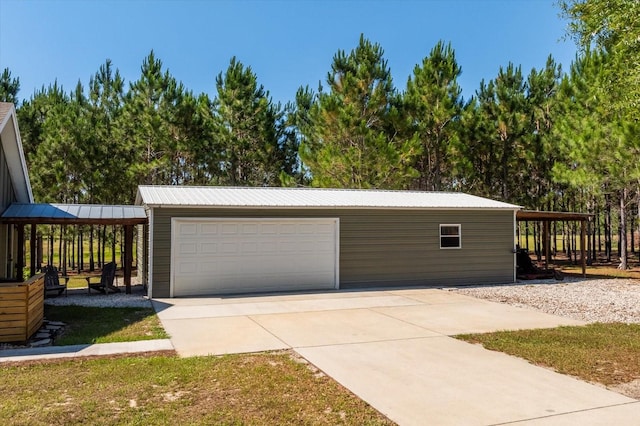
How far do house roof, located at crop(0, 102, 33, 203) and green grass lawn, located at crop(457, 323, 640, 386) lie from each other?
980 cm

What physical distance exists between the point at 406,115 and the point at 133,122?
1195 centimetres

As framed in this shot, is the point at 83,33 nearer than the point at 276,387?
No

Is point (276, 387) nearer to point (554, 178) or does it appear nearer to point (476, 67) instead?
point (554, 178)

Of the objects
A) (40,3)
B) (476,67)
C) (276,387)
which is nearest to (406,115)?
(476,67)

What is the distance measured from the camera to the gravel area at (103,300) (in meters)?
10.2

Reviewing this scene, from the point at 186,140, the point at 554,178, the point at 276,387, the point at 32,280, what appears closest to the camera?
the point at 276,387

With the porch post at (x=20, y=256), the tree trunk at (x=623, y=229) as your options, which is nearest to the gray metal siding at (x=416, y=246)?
the porch post at (x=20, y=256)

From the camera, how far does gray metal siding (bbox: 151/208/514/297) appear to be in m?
12.9

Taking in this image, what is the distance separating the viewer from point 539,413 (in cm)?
409

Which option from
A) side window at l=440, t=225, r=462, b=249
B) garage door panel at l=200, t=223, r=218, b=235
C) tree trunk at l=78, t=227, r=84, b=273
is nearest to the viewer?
garage door panel at l=200, t=223, r=218, b=235

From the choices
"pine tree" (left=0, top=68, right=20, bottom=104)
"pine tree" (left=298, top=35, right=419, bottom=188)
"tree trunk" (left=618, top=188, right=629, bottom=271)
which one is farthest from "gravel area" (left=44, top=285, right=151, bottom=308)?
"tree trunk" (left=618, top=188, right=629, bottom=271)

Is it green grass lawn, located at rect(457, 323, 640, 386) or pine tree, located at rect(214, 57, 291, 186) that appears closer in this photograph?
green grass lawn, located at rect(457, 323, 640, 386)

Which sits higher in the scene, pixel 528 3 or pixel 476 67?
pixel 476 67

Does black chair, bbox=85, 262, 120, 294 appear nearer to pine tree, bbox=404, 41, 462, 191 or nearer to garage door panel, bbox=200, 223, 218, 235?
garage door panel, bbox=200, 223, 218, 235
